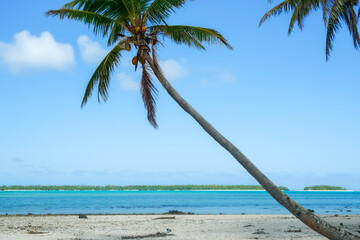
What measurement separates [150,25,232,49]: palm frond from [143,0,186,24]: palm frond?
0.26m

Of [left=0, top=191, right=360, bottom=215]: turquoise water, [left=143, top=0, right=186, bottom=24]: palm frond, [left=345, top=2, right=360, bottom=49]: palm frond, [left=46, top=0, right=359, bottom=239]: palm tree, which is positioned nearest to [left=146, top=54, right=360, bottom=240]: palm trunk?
[left=46, top=0, right=359, bottom=239]: palm tree

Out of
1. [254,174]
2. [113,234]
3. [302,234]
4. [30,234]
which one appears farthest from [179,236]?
[254,174]

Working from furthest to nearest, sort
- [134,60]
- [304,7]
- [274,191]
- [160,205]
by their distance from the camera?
[160,205]
[304,7]
[134,60]
[274,191]

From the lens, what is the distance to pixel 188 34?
36.6 ft

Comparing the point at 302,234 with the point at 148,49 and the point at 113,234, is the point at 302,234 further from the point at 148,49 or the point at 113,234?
the point at 148,49

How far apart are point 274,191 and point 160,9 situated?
5492 millimetres

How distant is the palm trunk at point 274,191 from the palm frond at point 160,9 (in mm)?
2634

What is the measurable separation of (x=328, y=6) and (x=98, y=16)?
18.9 feet

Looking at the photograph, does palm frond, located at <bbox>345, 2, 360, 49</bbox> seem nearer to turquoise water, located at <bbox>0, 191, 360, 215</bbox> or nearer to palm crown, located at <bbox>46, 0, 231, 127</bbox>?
palm crown, located at <bbox>46, 0, 231, 127</bbox>

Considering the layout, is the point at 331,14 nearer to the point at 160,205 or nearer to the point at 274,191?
the point at 274,191

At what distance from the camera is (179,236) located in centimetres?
1338

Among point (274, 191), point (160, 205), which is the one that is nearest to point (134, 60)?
point (274, 191)

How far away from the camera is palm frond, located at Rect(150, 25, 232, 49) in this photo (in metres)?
10.6

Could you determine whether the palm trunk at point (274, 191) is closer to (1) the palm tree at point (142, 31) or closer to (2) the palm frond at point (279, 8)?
(1) the palm tree at point (142, 31)
